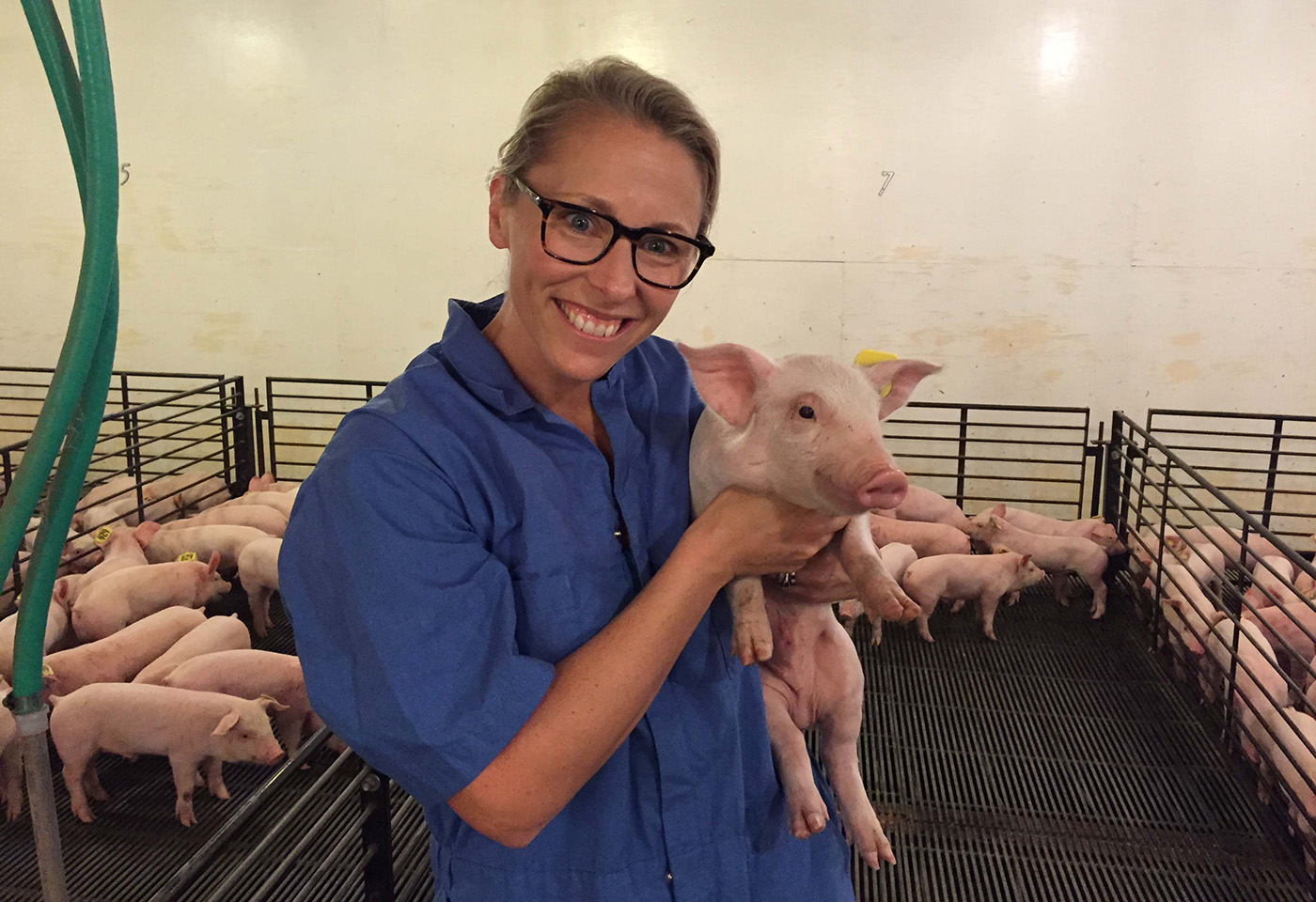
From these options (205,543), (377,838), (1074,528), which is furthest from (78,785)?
(1074,528)

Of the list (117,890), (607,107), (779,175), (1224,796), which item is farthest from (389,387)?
(779,175)

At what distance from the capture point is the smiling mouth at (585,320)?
34.5 inches

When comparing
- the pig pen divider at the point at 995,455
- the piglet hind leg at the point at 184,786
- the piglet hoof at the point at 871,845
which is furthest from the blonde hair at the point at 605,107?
the pig pen divider at the point at 995,455

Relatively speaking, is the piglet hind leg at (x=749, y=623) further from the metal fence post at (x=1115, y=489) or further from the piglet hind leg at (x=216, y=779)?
the metal fence post at (x=1115, y=489)

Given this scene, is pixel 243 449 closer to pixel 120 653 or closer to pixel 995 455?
pixel 120 653

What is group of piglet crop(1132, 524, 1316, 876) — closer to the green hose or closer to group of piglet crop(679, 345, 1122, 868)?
group of piglet crop(679, 345, 1122, 868)

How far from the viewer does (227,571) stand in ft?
11.3

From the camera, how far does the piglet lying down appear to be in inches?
40.5

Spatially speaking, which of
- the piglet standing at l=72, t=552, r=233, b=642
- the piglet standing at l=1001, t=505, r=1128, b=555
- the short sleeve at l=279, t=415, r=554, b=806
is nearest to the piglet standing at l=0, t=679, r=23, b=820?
the piglet standing at l=72, t=552, r=233, b=642

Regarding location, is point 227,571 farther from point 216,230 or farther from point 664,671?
point 664,671

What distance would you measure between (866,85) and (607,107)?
3651 mm

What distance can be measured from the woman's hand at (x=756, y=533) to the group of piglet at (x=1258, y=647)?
1562 mm

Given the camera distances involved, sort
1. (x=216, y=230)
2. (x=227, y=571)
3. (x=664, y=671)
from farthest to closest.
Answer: (x=216, y=230) < (x=227, y=571) < (x=664, y=671)

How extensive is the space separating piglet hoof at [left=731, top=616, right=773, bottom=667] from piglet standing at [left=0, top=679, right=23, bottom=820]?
194cm
